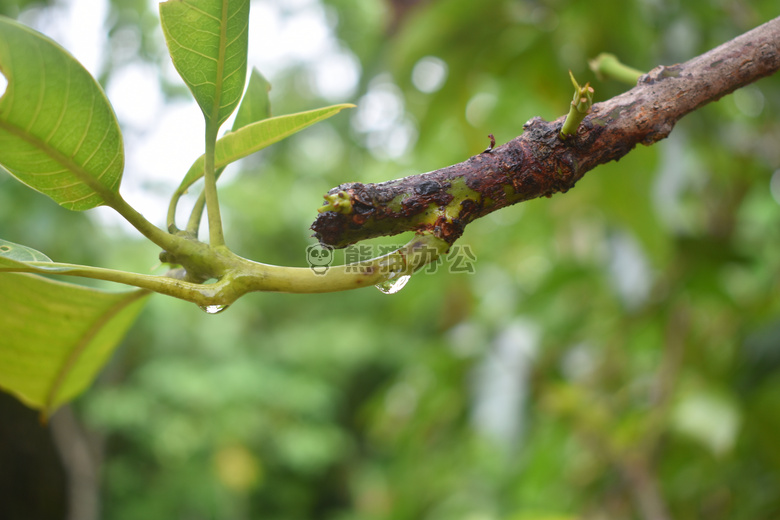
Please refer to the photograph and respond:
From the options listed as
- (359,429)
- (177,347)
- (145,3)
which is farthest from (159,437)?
(145,3)

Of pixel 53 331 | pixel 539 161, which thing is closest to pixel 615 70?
pixel 539 161

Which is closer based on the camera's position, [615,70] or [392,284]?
[392,284]

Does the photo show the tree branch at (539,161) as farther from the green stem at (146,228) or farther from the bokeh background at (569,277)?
the bokeh background at (569,277)

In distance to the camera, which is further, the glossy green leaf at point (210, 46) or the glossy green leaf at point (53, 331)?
the glossy green leaf at point (53, 331)

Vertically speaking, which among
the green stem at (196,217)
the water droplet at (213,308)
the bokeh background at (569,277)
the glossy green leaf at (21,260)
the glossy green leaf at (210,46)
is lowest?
the water droplet at (213,308)

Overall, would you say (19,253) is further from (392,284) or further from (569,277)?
(569,277)

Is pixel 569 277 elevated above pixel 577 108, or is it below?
above

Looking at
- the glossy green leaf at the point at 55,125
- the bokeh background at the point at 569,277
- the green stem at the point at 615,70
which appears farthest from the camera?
the bokeh background at the point at 569,277

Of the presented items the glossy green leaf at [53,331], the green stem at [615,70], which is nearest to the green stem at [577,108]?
the green stem at [615,70]
